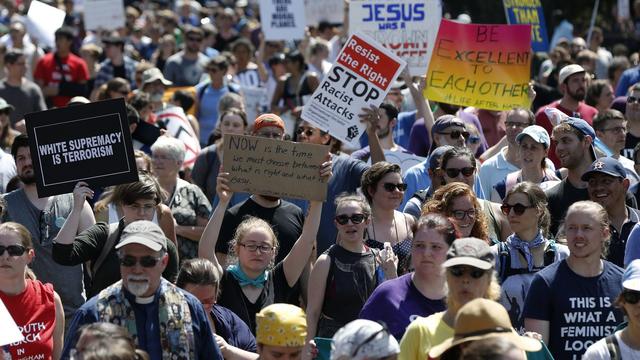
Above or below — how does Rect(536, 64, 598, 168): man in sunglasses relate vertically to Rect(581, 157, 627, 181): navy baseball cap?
above

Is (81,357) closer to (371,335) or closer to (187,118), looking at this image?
(371,335)

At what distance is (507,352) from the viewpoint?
4.72 m

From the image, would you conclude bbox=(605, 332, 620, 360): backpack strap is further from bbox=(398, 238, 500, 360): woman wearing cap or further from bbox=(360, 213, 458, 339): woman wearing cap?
bbox=(360, 213, 458, 339): woman wearing cap

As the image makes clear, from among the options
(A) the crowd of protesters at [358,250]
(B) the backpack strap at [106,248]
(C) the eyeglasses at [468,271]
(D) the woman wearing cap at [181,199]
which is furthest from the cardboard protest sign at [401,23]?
(C) the eyeglasses at [468,271]

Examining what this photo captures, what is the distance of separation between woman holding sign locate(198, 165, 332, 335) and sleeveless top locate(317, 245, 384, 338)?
1.33 feet

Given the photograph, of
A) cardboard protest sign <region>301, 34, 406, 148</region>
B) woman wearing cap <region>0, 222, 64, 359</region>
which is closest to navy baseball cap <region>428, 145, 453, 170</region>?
cardboard protest sign <region>301, 34, 406, 148</region>

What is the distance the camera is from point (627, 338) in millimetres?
6156

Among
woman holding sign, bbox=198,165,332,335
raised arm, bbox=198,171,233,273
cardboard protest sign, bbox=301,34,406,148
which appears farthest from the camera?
cardboard protest sign, bbox=301,34,406,148

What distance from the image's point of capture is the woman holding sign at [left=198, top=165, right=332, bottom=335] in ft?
25.0

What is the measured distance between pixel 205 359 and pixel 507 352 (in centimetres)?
184

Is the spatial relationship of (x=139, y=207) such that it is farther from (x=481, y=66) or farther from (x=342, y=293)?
(x=481, y=66)

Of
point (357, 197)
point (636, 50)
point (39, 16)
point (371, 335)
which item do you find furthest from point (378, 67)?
point (636, 50)

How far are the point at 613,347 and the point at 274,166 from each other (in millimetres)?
2912

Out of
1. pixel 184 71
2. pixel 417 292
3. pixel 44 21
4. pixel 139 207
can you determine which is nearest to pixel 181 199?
pixel 139 207
